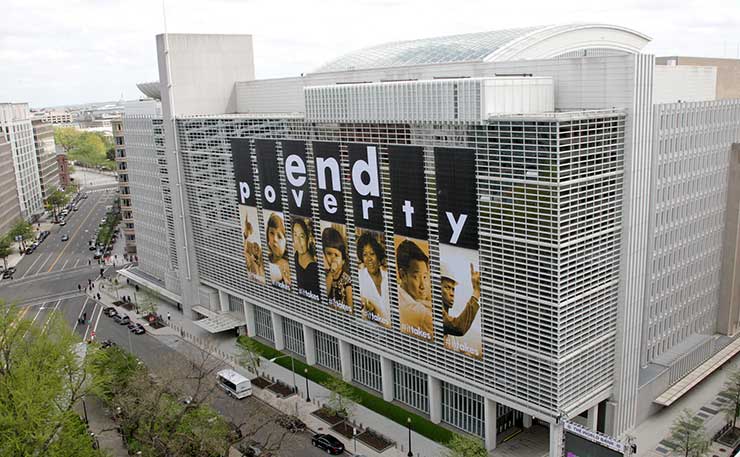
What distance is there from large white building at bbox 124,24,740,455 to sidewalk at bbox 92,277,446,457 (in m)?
3.27

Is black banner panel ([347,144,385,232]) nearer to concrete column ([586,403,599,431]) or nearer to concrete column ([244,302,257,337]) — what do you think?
concrete column ([586,403,599,431])

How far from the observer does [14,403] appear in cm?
4484

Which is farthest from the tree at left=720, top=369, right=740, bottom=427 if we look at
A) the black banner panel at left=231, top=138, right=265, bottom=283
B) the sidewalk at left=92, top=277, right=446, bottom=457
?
the black banner panel at left=231, top=138, right=265, bottom=283

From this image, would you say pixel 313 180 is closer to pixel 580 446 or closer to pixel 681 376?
pixel 580 446

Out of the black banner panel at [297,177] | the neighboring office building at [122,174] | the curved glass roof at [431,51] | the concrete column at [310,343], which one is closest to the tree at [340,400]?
the concrete column at [310,343]

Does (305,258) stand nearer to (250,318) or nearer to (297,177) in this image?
(297,177)

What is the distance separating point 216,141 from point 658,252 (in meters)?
50.5

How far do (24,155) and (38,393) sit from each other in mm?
143629

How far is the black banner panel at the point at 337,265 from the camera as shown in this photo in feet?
209

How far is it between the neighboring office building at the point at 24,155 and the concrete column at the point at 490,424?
478 feet

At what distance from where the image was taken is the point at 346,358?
68375 millimetres

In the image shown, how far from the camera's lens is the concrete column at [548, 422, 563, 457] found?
1937 inches

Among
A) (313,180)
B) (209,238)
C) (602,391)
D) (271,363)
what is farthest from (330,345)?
(602,391)

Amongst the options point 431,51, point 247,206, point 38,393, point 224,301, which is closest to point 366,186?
point 247,206
